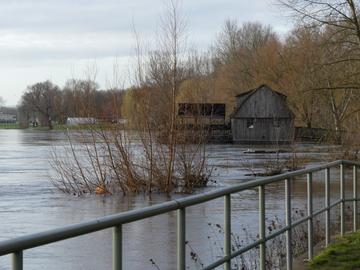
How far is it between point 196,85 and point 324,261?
15.8 m

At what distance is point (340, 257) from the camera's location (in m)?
8.04

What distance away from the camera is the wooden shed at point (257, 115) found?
77.5 m

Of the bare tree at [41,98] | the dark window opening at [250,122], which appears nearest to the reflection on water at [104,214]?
the dark window opening at [250,122]

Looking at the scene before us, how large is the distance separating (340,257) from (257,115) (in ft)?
237

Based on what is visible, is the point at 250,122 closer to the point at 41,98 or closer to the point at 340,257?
the point at 340,257

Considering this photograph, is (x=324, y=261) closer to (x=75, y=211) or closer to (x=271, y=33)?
(x=75, y=211)

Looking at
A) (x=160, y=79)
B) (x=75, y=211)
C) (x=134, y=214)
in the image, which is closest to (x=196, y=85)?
(x=160, y=79)

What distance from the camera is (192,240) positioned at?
1332cm

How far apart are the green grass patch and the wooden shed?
225ft

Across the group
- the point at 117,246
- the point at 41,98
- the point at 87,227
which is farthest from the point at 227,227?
the point at 41,98

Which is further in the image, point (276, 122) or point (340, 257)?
point (276, 122)

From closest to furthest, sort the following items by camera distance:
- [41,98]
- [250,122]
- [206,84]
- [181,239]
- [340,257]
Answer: [181,239] → [340,257] → [206,84] → [250,122] → [41,98]

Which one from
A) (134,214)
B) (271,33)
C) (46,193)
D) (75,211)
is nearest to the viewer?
(134,214)

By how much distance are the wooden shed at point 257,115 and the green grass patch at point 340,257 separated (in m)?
68.5
